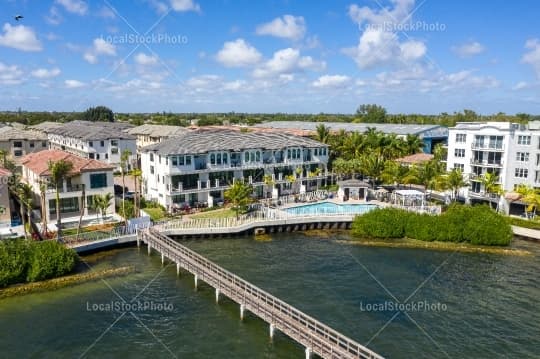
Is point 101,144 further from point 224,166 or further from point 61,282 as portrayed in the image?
point 61,282

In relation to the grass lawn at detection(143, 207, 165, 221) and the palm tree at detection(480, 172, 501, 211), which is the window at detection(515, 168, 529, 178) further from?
the grass lawn at detection(143, 207, 165, 221)

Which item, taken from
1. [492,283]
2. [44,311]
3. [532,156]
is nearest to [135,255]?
[44,311]

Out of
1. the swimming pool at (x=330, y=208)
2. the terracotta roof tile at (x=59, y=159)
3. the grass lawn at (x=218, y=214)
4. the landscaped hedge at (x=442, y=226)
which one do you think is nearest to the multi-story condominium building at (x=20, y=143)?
the terracotta roof tile at (x=59, y=159)

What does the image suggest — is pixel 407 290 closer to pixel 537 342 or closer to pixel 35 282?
pixel 537 342

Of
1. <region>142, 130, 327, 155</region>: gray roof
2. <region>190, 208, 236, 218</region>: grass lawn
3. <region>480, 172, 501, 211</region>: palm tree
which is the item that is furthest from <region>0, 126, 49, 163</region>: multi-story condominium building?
<region>480, 172, 501, 211</region>: palm tree

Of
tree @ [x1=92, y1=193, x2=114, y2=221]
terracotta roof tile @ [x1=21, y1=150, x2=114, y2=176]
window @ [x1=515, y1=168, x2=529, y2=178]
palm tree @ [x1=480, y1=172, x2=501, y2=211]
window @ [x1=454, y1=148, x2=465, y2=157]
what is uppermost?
window @ [x1=454, y1=148, x2=465, y2=157]

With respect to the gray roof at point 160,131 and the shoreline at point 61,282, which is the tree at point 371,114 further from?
the shoreline at point 61,282
